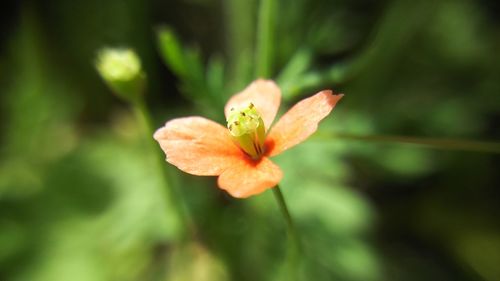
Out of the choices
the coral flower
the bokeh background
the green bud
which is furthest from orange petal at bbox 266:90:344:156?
the bokeh background

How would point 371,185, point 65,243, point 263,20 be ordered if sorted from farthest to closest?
1. point 371,185
2. point 65,243
3. point 263,20

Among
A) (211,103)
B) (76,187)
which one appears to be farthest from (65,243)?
(211,103)

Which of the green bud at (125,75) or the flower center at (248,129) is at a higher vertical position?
the green bud at (125,75)

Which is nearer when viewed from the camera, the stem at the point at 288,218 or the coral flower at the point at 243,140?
the coral flower at the point at 243,140

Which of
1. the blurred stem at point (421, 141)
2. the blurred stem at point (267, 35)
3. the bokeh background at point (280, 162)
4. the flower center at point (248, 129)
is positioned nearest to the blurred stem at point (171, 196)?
the bokeh background at point (280, 162)

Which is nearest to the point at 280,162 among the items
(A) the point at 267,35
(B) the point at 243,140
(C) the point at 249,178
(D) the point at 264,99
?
(A) the point at 267,35

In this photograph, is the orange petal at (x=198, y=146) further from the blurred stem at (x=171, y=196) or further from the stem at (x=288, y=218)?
the blurred stem at (x=171, y=196)

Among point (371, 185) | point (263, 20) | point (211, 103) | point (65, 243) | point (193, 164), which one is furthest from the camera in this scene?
point (371, 185)

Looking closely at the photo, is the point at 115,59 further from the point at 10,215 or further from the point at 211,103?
the point at 10,215
